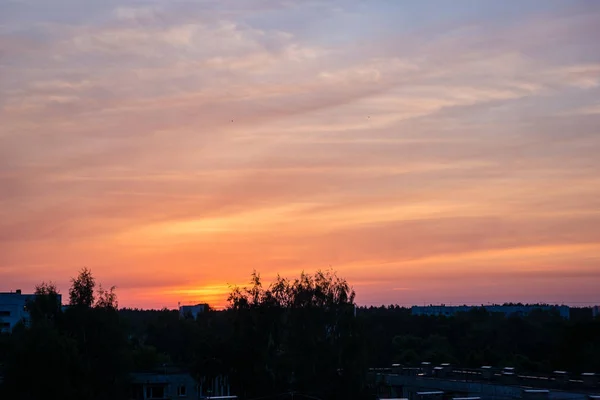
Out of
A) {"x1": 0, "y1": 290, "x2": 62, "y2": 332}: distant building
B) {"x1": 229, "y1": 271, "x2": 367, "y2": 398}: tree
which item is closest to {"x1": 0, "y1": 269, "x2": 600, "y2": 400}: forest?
{"x1": 229, "y1": 271, "x2": 367, "y2": 398}: tree

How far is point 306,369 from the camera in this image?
61.8 m

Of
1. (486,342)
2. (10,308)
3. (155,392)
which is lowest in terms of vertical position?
(155,392)

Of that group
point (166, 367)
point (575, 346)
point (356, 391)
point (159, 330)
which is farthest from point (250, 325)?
point (159, 330)

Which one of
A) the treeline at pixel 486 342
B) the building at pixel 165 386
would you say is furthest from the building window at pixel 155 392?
the treeline at pixel 486 342

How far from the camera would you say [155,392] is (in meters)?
73.2

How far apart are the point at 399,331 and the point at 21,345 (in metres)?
83.2

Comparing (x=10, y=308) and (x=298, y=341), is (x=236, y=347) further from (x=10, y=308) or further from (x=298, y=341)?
(x=10, y=308)

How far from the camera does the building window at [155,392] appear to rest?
7284 cm

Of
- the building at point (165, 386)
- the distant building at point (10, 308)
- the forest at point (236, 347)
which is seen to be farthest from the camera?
the distant building at point (10, 308)

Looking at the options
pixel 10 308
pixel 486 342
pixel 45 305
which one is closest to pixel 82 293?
pixel 45 305

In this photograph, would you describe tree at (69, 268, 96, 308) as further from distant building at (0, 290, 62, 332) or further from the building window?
distant building at (0, 290, 62, 332)

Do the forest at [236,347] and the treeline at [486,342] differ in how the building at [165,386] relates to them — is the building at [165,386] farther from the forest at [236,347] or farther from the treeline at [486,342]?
the treeline at [486,342]

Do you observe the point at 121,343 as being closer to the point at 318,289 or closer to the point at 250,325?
the point at 250,325

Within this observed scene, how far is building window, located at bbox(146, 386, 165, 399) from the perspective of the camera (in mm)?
72844
